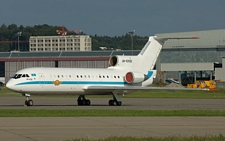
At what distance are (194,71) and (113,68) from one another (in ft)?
238

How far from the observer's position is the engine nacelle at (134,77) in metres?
45.8

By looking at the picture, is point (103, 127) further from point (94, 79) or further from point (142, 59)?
point (142, 59)

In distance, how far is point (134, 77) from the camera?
45.8 meters

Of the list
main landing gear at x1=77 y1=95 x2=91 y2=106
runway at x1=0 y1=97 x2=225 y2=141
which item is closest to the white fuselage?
main landing gear at x1=77 y1=95 x2=91 y2=106

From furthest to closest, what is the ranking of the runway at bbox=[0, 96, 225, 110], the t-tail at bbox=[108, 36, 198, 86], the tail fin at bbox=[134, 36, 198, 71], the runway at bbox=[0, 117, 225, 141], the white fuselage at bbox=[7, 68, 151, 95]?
the tail fin at bbox=[134, 36, 198, 71]
the t-tail at bbox=[108, 36, 198, 86]
the white fuselage at bbox=[7, 68, 151, 95]
the runway at bbox=[0, 96, 225, 110]
the runway at bbox=[0, 117, 225, 141]

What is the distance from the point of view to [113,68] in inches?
1876

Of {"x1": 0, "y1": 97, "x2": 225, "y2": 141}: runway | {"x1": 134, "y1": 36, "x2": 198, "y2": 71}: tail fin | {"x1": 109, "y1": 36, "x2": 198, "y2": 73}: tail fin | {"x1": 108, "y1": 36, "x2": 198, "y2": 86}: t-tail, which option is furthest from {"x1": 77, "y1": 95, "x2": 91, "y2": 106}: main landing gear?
{"x1": 0, "y1": 97, "x2": 225, "y2": 141}: runway

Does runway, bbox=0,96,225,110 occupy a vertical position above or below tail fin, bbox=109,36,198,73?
below

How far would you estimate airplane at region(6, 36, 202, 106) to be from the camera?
136 ft

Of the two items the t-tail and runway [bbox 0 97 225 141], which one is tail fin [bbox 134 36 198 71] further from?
runway [bbox 0 97 225 141]

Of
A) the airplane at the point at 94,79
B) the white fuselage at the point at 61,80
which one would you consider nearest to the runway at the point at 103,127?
the white fuselage at the point at 61,80

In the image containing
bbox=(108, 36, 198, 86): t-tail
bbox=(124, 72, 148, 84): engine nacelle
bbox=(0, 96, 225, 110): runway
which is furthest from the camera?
bbox=(108, 36, 198, 86): t-tail

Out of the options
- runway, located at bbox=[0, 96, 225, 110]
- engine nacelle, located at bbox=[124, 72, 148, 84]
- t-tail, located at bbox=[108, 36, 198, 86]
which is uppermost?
t-tail, located at bbox=[108, 36, 198, 86]

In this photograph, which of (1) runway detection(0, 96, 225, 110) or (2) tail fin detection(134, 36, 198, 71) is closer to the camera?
(1) runway detection(0, 96, 225, 110)
